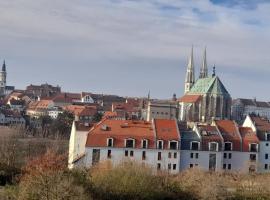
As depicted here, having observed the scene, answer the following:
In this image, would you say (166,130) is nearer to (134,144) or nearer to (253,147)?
(134,144)

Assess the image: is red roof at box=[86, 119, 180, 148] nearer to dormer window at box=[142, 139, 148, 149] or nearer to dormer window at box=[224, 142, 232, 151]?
dormer window at box=[142, 139, 148, 149]

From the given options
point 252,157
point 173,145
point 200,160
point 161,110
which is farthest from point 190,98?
point 173,145

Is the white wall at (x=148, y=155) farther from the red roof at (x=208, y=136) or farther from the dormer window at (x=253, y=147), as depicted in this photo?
the dormer window at (x=253, y=147)

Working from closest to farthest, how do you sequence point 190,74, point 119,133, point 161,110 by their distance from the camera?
1. point 119,133
2. point 161,110
3. point 190,74

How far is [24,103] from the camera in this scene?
505ft

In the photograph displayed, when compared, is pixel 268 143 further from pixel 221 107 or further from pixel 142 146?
pixel 221 107

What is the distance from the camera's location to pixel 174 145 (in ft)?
161

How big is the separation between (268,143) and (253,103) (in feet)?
388

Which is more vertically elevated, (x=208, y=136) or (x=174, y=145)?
(x=208, y=136)

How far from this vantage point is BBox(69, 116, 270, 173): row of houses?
47906 mm

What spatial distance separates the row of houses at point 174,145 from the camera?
4791cm

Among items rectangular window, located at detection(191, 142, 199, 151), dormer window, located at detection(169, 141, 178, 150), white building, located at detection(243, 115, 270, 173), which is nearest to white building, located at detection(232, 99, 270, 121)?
white building, located at detection(243, 115, 270, 173)

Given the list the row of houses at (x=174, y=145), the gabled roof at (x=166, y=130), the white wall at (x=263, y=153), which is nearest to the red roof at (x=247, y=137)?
the row of houses at (x=174, y=145)

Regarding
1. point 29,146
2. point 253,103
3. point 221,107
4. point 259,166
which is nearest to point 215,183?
point 259,166
